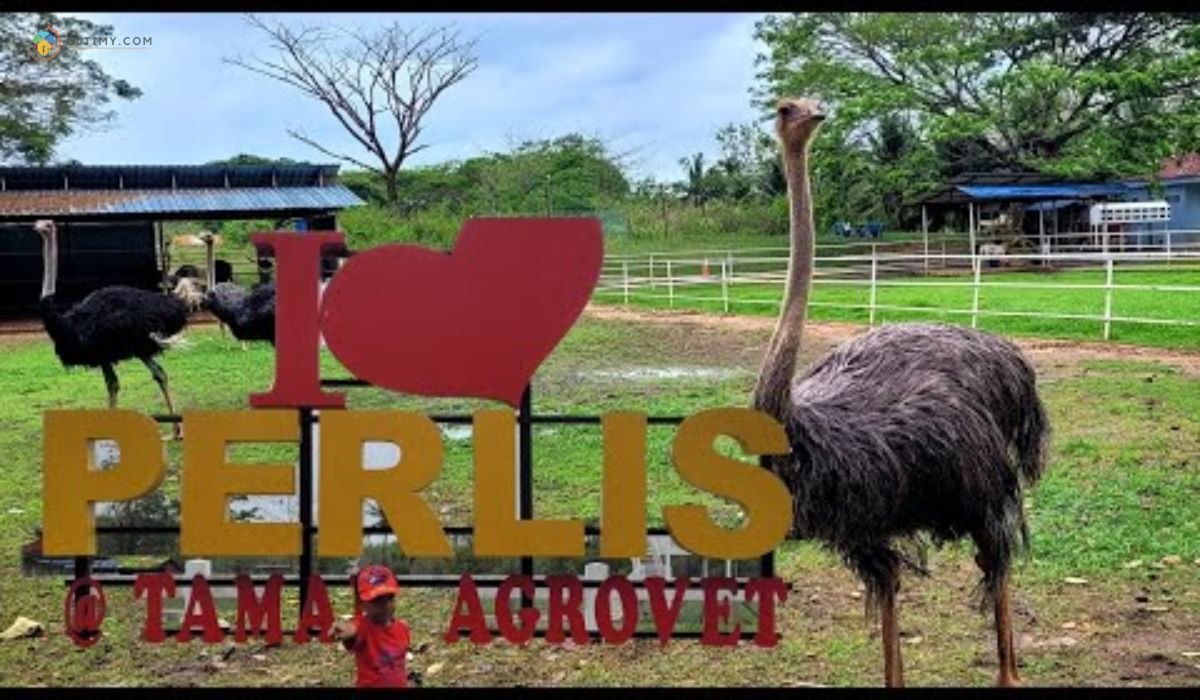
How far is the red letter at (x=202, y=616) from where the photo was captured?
381 centimetres

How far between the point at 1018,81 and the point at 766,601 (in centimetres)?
→ 2438

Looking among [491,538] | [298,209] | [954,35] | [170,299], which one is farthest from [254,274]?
[491,538]

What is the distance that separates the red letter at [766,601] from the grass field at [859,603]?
0.59 m

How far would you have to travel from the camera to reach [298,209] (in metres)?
17.8

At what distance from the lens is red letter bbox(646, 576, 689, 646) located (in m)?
3.73

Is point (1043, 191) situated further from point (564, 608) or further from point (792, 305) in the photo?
point (564, 608)

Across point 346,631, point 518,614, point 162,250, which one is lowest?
point 518,614

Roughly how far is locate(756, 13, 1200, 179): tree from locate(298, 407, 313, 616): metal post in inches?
866

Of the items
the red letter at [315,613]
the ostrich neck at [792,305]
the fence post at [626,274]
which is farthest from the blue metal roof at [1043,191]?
the red letter at [315,613]

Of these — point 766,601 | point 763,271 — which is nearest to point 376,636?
point 766,601

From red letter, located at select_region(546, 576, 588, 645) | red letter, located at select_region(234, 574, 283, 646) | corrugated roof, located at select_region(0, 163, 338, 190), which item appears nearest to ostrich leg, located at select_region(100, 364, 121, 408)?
red letter, located at select_region(234, 574, 283, 646)

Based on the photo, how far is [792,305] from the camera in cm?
362

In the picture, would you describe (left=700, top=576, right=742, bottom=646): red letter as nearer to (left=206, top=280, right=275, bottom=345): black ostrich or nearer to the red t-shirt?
the red t-shirt

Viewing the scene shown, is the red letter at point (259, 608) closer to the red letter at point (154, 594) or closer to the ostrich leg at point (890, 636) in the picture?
the red letter at point (154, 594)
